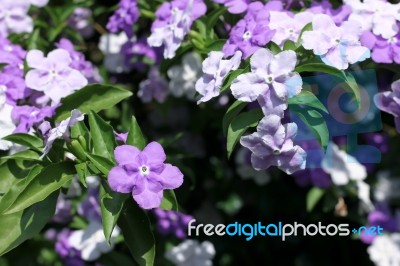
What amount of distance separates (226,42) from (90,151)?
0.44 meters

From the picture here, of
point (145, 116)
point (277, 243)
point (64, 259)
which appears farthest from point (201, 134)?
point (64, 259)

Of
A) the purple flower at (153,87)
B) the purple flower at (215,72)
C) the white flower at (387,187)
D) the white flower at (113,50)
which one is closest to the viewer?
the purple flower at (215,72)

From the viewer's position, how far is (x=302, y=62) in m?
1.74

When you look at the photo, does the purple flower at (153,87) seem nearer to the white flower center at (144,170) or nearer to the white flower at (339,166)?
the white flower at (339,166)

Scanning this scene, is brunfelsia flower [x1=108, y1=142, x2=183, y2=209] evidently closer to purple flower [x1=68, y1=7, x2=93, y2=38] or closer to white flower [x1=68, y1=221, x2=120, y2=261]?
white flower [x1=68, y1=221, x2=120, y2=261]

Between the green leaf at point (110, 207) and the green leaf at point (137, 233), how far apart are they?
3.4 inches

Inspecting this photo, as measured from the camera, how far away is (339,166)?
2.41 meters

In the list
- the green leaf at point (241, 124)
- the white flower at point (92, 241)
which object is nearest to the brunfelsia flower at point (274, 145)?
the green leaf at point (241, 124)

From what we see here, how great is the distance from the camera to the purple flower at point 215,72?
165 cm

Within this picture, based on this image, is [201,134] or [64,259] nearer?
[64,259]

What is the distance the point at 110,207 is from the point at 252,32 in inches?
21.4

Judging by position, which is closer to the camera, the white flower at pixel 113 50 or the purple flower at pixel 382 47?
the purple flower at pixel 382 47

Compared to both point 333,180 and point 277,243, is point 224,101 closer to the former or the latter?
point 333,180

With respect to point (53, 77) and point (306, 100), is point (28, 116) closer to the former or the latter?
point (53, 77)
